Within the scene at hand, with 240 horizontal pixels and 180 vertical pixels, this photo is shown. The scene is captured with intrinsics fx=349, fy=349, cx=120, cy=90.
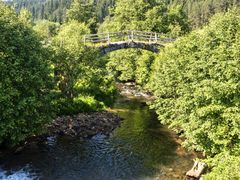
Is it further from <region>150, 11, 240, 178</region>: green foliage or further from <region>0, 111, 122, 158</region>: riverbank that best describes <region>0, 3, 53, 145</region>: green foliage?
<region>150, 11, 240, 178</region>: green foliage

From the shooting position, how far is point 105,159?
102 ft

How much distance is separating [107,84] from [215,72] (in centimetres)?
2527

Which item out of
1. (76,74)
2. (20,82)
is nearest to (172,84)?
(76,74)

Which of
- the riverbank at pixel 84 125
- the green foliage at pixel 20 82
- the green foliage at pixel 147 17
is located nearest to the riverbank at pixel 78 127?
the riverbank at pixel 84 125

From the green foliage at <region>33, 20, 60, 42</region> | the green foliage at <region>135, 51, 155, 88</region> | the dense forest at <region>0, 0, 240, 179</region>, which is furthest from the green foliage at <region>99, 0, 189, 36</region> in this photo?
the dense forest at <region>0, 0, 240, 179</region>

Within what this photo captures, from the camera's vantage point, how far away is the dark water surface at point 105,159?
27859 mm

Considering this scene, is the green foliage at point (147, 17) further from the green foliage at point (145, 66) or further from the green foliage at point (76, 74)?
the green foliage at point (76, 74)

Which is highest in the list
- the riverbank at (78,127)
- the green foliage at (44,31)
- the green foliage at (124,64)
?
the green foliage at (44,31)

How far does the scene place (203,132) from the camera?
90.0 ft

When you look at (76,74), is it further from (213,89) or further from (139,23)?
(139,23)

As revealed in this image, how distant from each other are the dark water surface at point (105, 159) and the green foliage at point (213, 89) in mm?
3098

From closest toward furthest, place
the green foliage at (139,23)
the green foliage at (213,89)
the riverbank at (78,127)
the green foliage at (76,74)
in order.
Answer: the green foliage at (213,89)
the riverbank at (78,127)
the green foliage at (76,74)
the green foliage at (139,23)

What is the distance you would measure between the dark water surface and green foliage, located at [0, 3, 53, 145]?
2.30m

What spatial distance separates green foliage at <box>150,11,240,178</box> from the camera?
1027 inches
